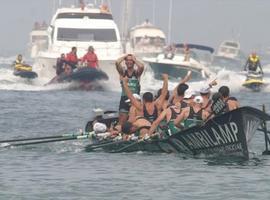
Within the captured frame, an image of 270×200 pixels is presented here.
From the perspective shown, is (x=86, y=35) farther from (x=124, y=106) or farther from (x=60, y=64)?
(x=124, y=106)

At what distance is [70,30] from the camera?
133ft

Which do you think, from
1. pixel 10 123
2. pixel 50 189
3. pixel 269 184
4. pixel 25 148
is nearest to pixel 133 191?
pixel 50 189

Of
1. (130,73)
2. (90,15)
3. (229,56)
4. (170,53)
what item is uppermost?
(130,73)

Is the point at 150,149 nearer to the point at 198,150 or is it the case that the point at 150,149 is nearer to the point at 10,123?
the point at 198,150

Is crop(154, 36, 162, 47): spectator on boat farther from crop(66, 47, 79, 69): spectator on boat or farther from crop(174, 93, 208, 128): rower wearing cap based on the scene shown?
crop(174, 93, 208, 128): rower wearing cap

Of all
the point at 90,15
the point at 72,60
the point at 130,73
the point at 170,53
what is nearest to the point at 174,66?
the point at 170,53

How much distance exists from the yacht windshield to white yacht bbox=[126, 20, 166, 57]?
56.8 feet

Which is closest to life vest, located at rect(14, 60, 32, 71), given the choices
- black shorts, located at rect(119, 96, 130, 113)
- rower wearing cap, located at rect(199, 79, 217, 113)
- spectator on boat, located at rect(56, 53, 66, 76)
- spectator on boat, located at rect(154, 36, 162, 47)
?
spectator on boat, located at rect(56, 53, 66, 76)

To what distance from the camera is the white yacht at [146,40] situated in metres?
58.8

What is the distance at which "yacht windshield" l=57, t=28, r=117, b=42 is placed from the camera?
40.4 m

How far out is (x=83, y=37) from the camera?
4059 cm

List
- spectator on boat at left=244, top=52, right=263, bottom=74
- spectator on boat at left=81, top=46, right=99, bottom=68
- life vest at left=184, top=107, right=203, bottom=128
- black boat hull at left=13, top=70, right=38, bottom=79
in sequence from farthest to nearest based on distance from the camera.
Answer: black boat hull at left=13, top=70, right=38, bottom=79, spectator on boat at left=244, top=52, right=263, bottom=74, spectator on boat at left=81, top=46, right=99, bottom=68, life vest at left=184, top=107, right=203, bottom=128

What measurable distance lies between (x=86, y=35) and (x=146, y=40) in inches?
768

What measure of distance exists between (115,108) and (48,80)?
10.4 metres
